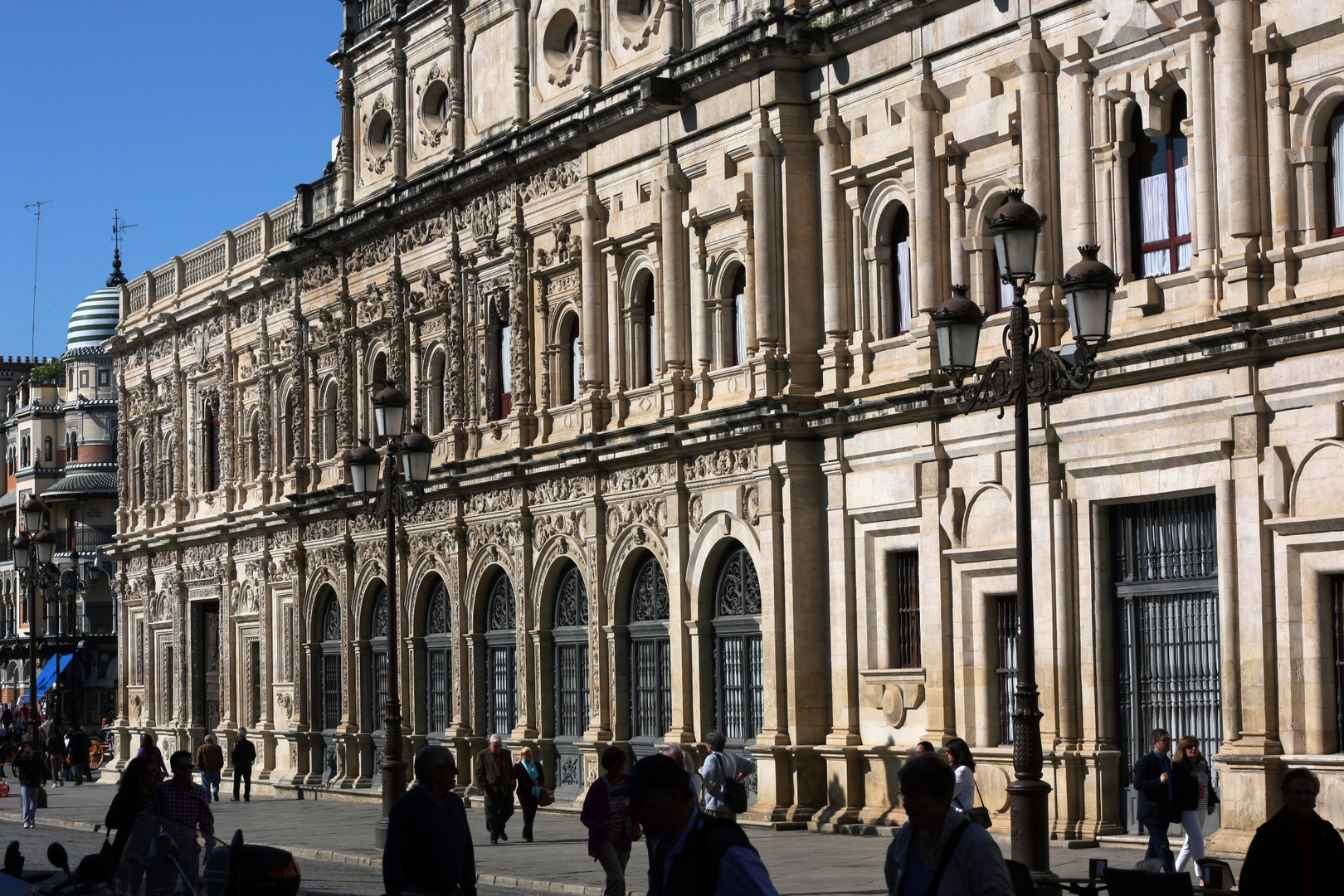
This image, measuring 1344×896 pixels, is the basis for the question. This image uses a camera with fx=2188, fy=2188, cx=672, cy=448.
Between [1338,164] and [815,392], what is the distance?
906 cm

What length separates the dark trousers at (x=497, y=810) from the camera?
1157 inches

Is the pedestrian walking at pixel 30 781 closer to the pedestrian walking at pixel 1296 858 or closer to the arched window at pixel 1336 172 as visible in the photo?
the arched window at pixel 1336 172

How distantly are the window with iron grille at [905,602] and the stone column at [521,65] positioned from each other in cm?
1221

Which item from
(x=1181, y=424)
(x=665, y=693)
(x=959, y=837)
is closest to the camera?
(x=959, y=837)

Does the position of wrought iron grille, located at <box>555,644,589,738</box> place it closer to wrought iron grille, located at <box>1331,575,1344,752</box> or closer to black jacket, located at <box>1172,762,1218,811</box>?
wrought iron grille, located at <box>1331,575,1344,752</box>

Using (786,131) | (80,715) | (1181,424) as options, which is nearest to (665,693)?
(786,131)

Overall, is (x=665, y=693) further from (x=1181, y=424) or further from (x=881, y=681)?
(x=1181, y=424)

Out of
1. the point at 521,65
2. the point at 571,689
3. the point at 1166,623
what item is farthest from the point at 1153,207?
the point at 521,65

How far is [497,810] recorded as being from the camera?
29.4m

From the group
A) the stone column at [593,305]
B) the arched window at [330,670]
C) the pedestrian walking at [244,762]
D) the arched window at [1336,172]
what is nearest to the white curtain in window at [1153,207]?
the arched window at [1336,172]

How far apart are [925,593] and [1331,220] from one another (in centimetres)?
744

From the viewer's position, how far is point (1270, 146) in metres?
22.5

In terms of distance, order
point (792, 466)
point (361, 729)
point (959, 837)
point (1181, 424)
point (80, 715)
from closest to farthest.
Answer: point (959, 837) → point (1181, 424) → point (792, 466) → point (361, 729) → point (80, 715)

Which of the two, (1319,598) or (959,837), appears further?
(1319,598)
